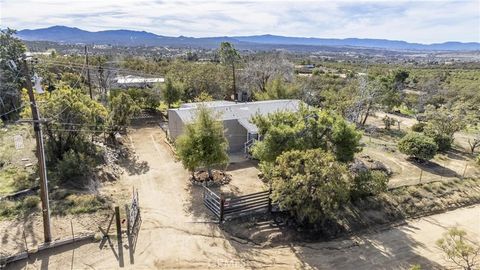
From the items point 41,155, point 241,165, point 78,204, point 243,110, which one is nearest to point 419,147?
point 241,165

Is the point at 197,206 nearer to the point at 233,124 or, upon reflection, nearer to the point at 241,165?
the point at 241,165

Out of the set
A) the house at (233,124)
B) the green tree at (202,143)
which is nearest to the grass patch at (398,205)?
the green tree at (202,143)

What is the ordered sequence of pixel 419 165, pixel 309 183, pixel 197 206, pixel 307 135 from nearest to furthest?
pixel 309 183 < pixel 307 135 < pixel 197 206 < pixel 419 165

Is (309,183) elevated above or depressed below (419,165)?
above

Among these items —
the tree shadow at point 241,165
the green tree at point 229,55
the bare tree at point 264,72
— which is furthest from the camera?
the green tree at point 229,55

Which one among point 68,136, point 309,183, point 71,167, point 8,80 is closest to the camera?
point 309,183

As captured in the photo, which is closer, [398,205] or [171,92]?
[398,205]

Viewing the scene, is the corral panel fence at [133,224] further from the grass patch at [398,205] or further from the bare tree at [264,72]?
the bare tree at [264,72]

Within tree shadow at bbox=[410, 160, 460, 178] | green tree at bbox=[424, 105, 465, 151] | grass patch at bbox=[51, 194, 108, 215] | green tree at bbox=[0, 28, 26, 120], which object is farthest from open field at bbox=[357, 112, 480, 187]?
green tree at bbox=[0, 28, 26, 120]
